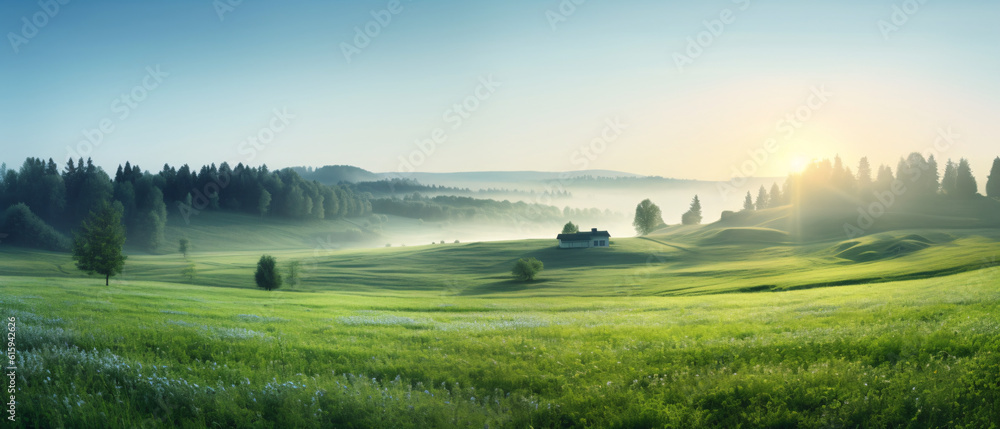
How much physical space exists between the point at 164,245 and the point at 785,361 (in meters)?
185

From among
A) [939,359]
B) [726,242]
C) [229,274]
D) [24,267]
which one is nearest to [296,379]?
[939,359]

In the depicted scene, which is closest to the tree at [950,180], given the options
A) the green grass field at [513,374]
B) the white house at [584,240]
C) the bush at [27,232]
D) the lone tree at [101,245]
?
the white house at [584,240]

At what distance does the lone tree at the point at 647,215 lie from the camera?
538 feet

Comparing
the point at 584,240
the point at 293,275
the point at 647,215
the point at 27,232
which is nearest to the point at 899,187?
the point at 647,215

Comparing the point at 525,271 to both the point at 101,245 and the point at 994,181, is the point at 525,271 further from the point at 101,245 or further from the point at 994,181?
the point at 994,181

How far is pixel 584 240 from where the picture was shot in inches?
5172

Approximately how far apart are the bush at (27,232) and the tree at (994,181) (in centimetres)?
25323

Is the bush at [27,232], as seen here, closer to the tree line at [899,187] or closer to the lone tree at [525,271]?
the lone tree at [525,271]

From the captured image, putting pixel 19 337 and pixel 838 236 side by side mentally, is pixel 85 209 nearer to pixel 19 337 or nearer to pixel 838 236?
pixel 19 337

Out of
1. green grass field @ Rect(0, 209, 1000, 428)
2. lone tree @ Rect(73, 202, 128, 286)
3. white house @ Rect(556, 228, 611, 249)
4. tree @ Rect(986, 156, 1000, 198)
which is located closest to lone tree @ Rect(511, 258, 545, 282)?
white house @ Rect(556, 228, 611, 249)

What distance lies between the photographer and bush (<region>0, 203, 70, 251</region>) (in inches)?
4988

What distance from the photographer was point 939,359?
28.6 feet

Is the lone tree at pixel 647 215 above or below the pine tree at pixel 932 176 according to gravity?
below

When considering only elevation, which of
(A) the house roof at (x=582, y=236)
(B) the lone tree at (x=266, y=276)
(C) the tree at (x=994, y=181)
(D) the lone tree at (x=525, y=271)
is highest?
(C) the tree at (x=994, y=181)
